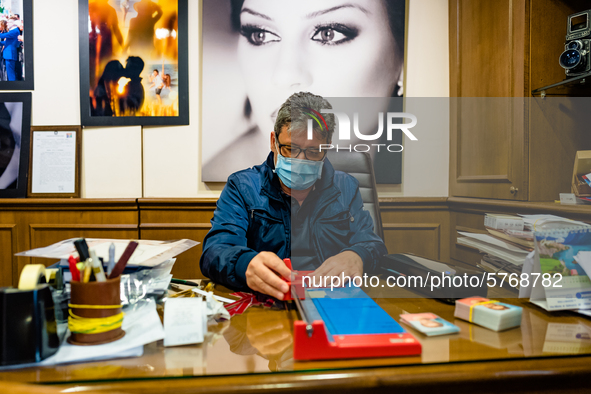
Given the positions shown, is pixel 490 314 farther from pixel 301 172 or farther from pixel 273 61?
pixel 273 61

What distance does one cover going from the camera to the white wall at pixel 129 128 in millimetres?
2197

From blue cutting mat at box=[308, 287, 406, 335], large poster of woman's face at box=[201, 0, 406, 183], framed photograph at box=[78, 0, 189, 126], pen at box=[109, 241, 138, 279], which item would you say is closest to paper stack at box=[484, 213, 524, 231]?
blue cutting mat at box=[308, 287, 406, 335]

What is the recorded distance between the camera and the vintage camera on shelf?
4.47 feet

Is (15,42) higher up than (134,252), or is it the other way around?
(15,42)

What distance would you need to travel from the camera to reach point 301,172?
1.07 metres

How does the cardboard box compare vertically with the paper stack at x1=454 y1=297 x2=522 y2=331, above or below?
above

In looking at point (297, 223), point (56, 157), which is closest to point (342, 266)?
point (297, 223)

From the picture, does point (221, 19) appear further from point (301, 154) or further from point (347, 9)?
point (301, 154)

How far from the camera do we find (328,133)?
34.9 inches

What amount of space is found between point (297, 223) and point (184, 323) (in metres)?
0.45

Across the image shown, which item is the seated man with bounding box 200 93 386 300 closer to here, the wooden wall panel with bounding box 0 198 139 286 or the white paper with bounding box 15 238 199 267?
the white paper with bounding box 15 238 199 267

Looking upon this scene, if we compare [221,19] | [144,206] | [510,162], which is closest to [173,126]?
[144,206]

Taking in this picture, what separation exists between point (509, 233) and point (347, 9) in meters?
1.85

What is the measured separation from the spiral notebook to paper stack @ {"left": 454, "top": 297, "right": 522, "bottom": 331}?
144mm
